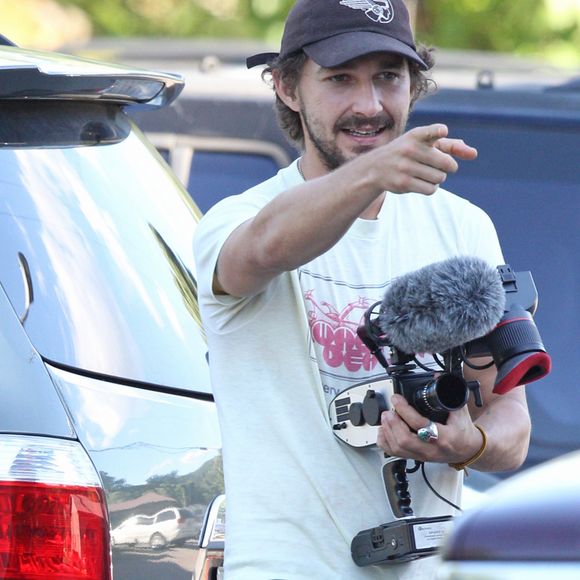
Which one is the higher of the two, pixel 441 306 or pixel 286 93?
pixel 286 93

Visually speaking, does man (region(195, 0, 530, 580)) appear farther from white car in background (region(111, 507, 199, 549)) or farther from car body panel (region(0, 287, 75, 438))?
car body panel (region(0, 287, 75, 438))

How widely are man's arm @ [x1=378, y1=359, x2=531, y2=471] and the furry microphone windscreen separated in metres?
0.14

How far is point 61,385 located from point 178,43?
6175 millimetres

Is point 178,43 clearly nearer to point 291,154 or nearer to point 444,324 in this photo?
point 291,154

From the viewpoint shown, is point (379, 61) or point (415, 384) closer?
point (415, 384)

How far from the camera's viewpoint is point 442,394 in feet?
9.83

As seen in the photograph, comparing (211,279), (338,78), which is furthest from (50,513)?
(338,78)

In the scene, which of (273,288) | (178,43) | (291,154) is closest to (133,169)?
(273,288)

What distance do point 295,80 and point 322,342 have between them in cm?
75

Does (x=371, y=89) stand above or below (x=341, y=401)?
above

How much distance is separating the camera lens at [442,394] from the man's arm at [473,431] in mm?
24

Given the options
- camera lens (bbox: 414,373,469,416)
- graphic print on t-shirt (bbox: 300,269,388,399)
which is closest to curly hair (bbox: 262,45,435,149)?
graphic print on t-shirt (bbox: 300,269,388,399)

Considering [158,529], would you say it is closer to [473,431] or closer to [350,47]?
[473,431]

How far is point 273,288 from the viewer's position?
317 centimetres
